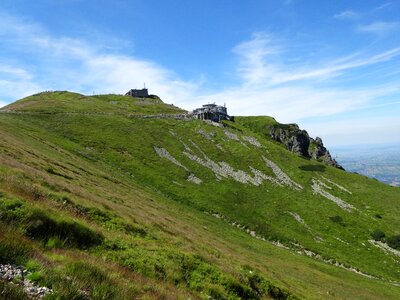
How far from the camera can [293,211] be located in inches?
3044

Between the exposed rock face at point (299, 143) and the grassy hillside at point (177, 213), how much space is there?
192ft

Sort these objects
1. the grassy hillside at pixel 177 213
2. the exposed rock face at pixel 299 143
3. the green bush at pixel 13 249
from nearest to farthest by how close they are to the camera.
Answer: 1. the green bush at pixel 13 249
2. the grassy hillside at pixel 177 213
3. the exposed rock face at pixel 299 143

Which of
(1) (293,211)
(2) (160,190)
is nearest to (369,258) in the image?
(1) (293,211)

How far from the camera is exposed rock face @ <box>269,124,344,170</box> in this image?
174 meters

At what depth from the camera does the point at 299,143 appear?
176 meters

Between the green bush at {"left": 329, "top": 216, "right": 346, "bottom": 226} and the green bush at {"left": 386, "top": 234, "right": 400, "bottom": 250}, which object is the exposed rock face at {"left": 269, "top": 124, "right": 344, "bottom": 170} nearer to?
the green bush at {"left": 329, "top": 216, "right": 346, "bottom": 226}

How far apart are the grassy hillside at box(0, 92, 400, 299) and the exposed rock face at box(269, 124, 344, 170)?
58.6 metres

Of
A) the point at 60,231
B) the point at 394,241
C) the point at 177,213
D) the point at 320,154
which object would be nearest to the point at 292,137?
the point at 320,154

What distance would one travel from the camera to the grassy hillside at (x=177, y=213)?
16031 millimetres

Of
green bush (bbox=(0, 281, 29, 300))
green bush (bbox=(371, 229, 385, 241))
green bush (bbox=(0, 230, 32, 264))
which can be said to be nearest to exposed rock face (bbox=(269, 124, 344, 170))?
green bush (bbox=(371, 229, 385, 241))

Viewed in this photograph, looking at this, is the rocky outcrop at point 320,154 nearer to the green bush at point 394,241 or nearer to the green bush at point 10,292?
the green bush at point 394,241

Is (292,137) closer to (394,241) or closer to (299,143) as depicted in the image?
(299,143)

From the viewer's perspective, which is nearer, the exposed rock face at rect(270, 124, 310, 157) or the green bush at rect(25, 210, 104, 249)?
the green bush at rect(25, 210, 104, 249)

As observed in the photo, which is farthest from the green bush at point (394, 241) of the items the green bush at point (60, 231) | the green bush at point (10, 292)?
the green bush at point (10, 292)
